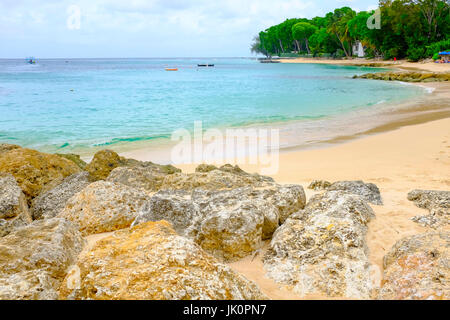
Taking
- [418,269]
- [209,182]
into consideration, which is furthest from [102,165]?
[418,269]

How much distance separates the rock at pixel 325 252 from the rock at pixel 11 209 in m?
3.04

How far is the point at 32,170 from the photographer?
580 centimetres

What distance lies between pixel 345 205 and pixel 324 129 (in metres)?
11.0

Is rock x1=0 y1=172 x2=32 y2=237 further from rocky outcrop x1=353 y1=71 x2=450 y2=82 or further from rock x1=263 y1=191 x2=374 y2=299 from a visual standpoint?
rocky outcrop x1=353 y1=71 x2=450 y2=82

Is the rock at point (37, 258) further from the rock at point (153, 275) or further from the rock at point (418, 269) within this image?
the rock at point (418, 269)

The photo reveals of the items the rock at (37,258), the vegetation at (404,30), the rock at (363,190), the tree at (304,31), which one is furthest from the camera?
the tree at (304,31)

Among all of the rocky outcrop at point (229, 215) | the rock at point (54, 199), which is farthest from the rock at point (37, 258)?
the rock at point (54, 199)

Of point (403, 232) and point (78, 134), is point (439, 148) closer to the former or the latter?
point (403, 232)

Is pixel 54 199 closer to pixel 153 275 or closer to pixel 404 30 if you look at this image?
pixel 153 275

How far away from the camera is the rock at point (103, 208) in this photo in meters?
4.02

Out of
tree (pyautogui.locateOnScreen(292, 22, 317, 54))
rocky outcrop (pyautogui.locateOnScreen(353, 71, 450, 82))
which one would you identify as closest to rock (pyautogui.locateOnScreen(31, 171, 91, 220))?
rocky outcrop (pyautogui.locateOnScreen(353, 71, 450, 82))

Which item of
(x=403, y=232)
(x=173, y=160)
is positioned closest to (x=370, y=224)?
(x=403, y=232)

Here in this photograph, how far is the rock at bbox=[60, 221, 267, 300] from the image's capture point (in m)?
2.10

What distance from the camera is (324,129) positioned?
14.4 m
